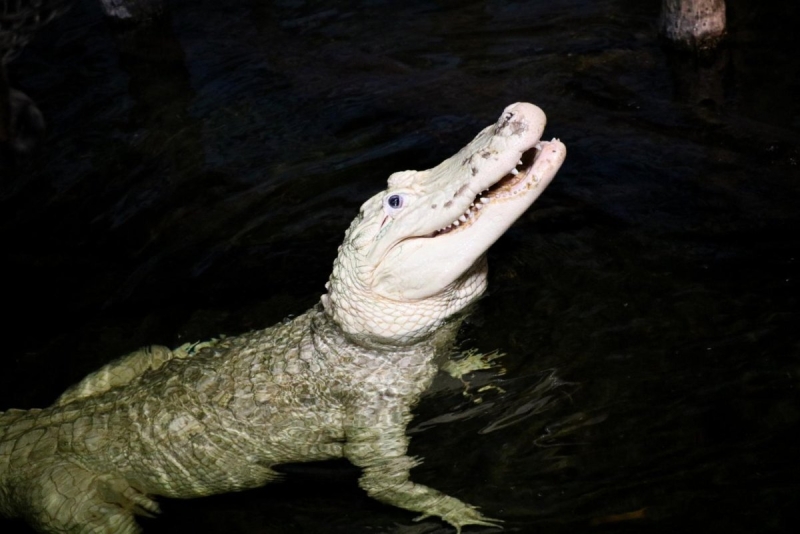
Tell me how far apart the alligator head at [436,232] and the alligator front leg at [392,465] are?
1.30 feet

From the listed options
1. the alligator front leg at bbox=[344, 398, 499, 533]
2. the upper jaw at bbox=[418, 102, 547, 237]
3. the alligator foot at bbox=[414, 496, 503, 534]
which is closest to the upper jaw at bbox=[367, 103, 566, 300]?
the upper jaw at bbox=[418, 102, 547, 237]

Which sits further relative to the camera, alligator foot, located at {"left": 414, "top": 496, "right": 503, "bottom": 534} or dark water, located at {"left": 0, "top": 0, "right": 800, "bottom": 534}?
dark water, located at {"left": 0, "top": 0, "right": 800, "bottom": 534}

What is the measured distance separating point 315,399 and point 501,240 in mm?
1754

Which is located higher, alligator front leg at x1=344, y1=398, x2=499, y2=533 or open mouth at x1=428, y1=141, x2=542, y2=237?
open mouth at x1=428, y1=141, x2=542, y2=237

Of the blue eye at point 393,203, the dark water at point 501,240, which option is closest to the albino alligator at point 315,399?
the blue eye at point 393,203

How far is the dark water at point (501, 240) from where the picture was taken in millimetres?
3891

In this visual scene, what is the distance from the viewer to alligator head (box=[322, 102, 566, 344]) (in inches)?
149

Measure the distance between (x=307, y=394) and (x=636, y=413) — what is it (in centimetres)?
162

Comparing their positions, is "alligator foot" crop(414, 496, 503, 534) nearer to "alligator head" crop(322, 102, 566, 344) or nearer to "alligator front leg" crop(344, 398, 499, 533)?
"alligator front leg" crop(344, 398, 499, 533)

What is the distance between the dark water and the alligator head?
564mm

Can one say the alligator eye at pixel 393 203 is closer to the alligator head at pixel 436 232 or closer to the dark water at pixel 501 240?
the alligator head at pixel 436 232

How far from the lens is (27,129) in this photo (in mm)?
2322

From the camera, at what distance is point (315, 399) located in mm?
4312

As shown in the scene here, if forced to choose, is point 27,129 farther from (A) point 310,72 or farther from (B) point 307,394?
(A) point 310,72
